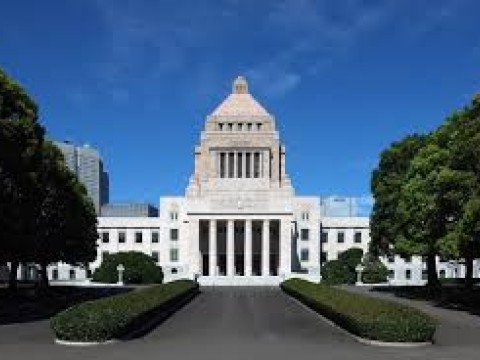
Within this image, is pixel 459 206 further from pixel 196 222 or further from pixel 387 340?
pixel 196 222

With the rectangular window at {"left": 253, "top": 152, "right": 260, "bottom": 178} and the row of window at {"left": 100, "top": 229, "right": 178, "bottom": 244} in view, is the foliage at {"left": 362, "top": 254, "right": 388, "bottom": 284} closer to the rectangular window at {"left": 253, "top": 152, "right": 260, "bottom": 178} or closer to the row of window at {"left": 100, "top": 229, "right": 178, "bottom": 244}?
the rectangular window at {"left": 253, "top": 152, "right": 260, "bottom": 178}

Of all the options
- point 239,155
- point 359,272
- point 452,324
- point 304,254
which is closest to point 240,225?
point 239,155

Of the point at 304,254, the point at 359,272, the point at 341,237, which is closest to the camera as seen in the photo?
the point at 359,272

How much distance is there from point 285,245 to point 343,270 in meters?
11.7

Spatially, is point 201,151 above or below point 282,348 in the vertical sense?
above

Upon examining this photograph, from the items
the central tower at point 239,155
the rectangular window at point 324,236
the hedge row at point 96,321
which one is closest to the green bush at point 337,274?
the central tower at point 239,155

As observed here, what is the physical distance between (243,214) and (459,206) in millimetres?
78996

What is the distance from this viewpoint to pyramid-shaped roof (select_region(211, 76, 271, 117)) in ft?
501

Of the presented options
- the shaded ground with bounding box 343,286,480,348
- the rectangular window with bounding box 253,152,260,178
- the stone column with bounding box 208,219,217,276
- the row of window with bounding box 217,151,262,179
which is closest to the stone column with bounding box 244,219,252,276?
the stone column with bounding box 208,219,217,276

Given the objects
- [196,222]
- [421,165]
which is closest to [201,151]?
[196,222]

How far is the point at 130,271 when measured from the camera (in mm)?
113875

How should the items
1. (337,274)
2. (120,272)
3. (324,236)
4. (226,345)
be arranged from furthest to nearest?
(324,236), (337,274), (120,272), (226,345)

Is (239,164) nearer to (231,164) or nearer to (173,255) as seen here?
(231,164)

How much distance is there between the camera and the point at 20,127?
46.8 m
